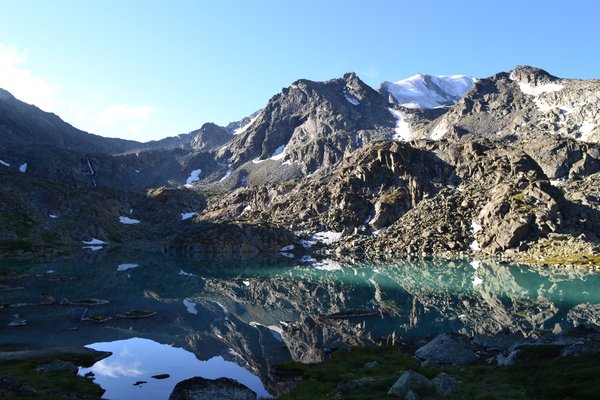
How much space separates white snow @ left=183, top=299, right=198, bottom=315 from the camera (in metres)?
70.9

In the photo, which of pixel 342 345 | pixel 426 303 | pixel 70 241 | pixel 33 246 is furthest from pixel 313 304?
pixel 70 241

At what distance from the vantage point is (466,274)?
10569 centimetres

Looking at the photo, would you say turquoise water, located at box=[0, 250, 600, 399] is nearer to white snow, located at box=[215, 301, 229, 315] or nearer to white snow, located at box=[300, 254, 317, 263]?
white snow, located at box=[215, 301, 229, 315]

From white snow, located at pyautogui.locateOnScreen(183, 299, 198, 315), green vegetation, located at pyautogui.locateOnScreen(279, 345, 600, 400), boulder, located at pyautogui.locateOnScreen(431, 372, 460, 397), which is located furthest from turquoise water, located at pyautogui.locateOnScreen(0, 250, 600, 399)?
boulder, located at pyautogui.locateOnScreen(431, 372, 460, 397)

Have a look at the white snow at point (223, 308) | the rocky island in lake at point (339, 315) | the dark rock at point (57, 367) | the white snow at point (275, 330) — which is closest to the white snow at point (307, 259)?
the rocky island in lake at point (339, 315)

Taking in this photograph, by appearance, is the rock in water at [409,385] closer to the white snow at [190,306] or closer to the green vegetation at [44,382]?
the green vegetation at [44,382]

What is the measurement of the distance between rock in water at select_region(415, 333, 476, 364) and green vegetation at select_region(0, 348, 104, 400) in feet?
90.8

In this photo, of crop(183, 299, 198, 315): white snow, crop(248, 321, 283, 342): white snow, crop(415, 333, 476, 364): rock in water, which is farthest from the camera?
crop(183, 299, 198, 315): white snow

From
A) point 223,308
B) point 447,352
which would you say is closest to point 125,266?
point 223,308

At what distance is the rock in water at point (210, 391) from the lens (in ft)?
86.6

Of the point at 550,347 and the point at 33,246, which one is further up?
the point at 33,246

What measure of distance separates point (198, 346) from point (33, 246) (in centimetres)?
14010

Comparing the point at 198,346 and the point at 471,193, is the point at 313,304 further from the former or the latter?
the point at 471,193

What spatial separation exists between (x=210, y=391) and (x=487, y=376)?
17315 millimetres
